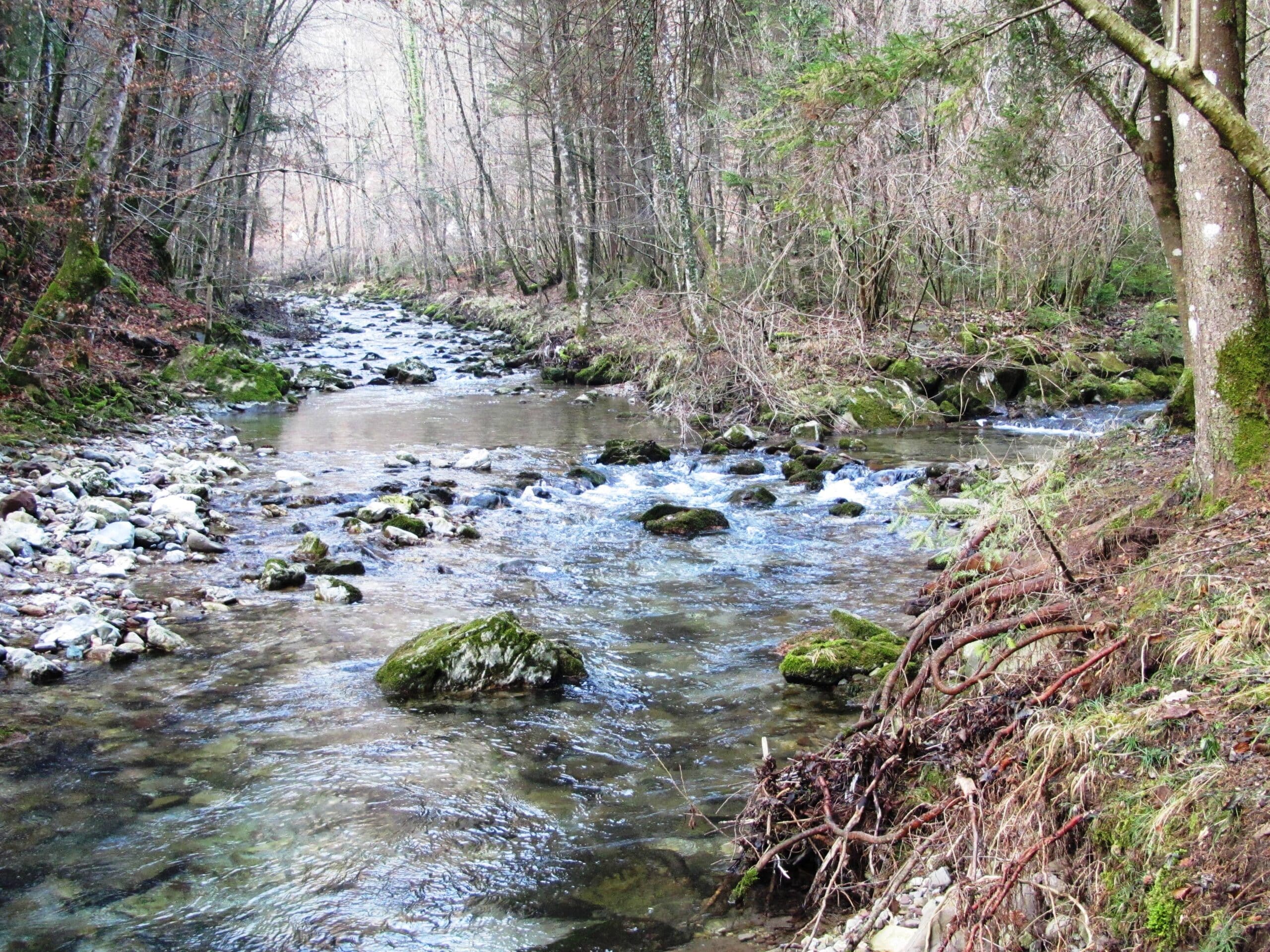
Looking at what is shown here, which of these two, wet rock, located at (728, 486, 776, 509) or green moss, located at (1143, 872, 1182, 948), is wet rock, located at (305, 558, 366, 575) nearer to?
wet rock, located at (728, 486, 776, 509)

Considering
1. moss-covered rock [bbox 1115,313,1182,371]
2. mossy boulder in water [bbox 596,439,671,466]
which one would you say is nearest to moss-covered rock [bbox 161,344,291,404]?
mossy boulder in water [bbox 596,439,671,466]

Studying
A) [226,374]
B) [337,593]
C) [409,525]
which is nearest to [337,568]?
[337,593]

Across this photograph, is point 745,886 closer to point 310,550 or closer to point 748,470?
point 310,550

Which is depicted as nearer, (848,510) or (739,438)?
(848,510)

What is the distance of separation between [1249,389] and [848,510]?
6.31m

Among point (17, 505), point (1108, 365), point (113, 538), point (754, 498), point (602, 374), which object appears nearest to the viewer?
point (17, 505)

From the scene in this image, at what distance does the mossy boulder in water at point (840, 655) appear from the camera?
5.59 meters

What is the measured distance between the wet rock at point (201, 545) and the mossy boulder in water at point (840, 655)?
18.0ft

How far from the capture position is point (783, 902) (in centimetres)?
342

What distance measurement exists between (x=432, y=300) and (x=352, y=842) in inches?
1599

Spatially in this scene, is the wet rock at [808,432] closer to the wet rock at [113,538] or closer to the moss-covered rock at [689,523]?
the moss-covered rock at [689,523]

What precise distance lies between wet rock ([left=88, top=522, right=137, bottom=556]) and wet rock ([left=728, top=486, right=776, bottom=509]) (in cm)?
638

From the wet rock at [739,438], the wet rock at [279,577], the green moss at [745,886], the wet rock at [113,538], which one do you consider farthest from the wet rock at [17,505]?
the wet rock at [739,438]

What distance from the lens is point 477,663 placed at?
573cm
